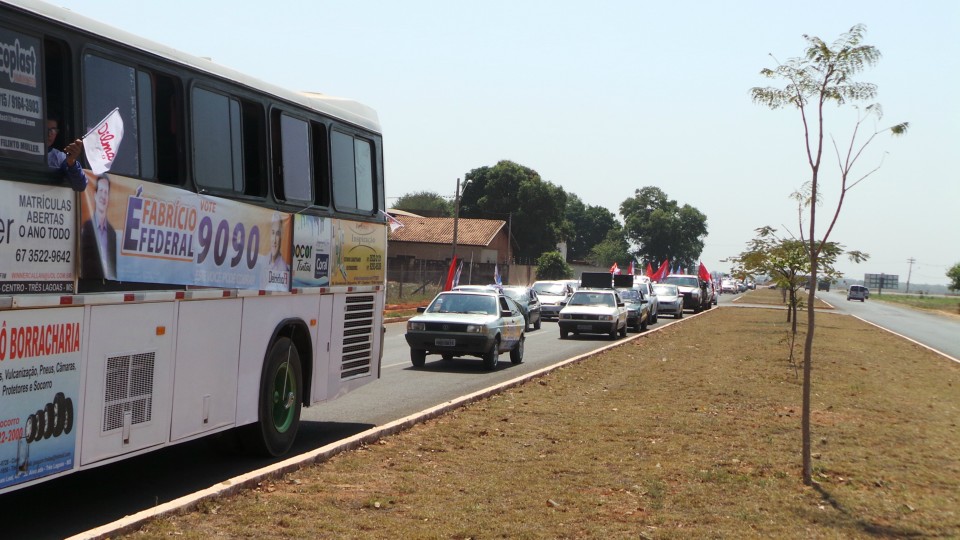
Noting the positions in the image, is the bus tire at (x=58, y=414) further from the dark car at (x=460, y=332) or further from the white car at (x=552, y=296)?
the white car at (x=552, y=296)

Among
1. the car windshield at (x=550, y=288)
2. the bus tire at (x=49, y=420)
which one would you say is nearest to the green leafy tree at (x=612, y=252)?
the car windshield at (x=550, y=288)

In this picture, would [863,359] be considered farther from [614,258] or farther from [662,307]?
[614,258]

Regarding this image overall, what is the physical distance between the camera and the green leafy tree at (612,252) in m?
137

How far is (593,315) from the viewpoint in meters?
32.1

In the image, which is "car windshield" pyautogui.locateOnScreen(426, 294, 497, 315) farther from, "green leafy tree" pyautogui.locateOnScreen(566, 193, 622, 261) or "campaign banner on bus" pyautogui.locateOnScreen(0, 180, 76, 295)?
"green leafy tree" pyautogui.locateOnScreen(566, 193, 622, 261)

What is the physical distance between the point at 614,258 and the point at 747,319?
8696 centimetres

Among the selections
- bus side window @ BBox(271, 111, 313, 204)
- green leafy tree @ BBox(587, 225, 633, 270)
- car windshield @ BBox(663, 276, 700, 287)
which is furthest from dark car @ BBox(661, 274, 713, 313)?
green leafy tree @ BBox(587, 225, 633, 270)

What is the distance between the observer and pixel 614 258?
446 feet

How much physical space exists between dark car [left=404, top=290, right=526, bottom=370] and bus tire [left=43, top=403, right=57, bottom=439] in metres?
14.2

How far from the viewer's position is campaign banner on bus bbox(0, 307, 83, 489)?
6129 millimetres

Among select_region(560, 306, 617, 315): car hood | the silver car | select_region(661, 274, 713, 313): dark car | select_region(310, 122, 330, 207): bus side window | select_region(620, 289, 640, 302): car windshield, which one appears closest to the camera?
select_region(310, 122, 330, 207): bus side window

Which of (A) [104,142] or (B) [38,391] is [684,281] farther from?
(B) [38,391]

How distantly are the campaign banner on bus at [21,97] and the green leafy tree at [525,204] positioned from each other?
88.0 metres

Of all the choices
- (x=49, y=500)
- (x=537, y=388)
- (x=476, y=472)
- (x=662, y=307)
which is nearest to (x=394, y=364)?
(x=537, y=388)
